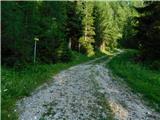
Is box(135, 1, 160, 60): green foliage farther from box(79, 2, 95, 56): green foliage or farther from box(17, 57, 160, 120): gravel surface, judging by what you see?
box(79, 2, 95, 56): green foliage

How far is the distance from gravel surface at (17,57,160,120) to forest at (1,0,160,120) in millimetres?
888

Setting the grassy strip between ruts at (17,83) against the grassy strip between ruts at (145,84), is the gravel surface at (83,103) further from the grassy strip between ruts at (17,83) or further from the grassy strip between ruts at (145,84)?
the grassy strip between ruts at (145,84)

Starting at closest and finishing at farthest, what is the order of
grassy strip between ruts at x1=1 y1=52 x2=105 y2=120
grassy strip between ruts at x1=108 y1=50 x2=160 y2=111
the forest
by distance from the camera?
1. grassy strip between ruts at x1=1 y1=52 x2=105 y2=120
2. grassy strip between ruts at x1=108 y1=50 x2=160 y2=111
3. the forest

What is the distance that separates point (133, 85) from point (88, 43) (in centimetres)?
3695

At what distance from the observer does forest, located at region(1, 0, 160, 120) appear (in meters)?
23.2

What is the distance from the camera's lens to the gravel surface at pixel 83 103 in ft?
53.1

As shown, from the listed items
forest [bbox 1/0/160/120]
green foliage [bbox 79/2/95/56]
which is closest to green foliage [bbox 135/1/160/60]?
forest [bbox 1/0/160/120]

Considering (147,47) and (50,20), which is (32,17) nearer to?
(50,20)

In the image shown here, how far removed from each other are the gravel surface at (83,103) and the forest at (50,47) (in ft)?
2.91

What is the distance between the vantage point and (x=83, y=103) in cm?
1812

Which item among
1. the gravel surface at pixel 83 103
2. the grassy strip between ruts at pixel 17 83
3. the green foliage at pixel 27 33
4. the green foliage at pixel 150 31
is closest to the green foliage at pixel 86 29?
the green foliage at pixel 27 33

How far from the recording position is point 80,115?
16016mm

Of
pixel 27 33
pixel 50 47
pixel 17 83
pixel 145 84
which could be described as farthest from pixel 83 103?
pixel 50 47

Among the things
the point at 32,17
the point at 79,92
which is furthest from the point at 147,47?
the point at 79,92
